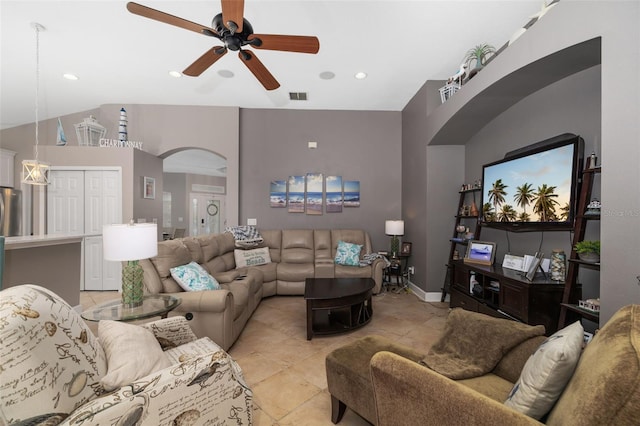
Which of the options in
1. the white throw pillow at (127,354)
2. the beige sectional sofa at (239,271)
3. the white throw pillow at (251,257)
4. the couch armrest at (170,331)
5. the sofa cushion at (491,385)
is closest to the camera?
the white throw pillow at (127,354)

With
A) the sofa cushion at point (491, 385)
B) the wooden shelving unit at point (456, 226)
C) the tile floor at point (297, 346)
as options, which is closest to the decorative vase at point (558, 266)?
the wooden shelving unit at point (456, 226)

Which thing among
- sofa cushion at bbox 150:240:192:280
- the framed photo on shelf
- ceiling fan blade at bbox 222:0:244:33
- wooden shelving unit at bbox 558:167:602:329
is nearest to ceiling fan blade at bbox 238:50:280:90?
ceiling fan blade at bbox 222:0:244:33

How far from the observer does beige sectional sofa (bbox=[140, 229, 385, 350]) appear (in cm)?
213

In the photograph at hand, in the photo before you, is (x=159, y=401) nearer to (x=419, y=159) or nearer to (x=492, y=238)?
(x=492, y=238)

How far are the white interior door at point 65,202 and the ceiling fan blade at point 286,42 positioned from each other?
12.7 ft

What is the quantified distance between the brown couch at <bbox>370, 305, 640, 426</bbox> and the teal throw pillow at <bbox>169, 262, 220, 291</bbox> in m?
1.88

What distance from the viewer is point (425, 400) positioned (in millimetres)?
843

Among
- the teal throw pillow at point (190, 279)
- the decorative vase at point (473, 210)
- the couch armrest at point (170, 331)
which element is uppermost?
the decorative vase at point (473, 210)

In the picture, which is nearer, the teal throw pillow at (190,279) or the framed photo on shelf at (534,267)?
the framed photo on shelf at (534,267)

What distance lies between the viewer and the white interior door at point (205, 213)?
8.66 metres

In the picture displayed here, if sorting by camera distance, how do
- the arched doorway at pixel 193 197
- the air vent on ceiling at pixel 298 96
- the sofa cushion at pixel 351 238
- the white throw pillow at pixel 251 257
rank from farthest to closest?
the arched doorway at pixel 193 197
the sofa cushion at pixel 351 238
the air vent on ceiling at pixel 298 96
the white throw pillow at pixel 251 257

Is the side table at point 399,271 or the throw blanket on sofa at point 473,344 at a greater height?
the throw blanket on sofa at point 473,344

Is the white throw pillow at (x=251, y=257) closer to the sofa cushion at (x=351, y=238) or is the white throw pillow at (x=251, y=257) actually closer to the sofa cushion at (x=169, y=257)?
the sofa cushion at (x=351, y=238)

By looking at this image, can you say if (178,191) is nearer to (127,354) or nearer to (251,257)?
(251,257)
